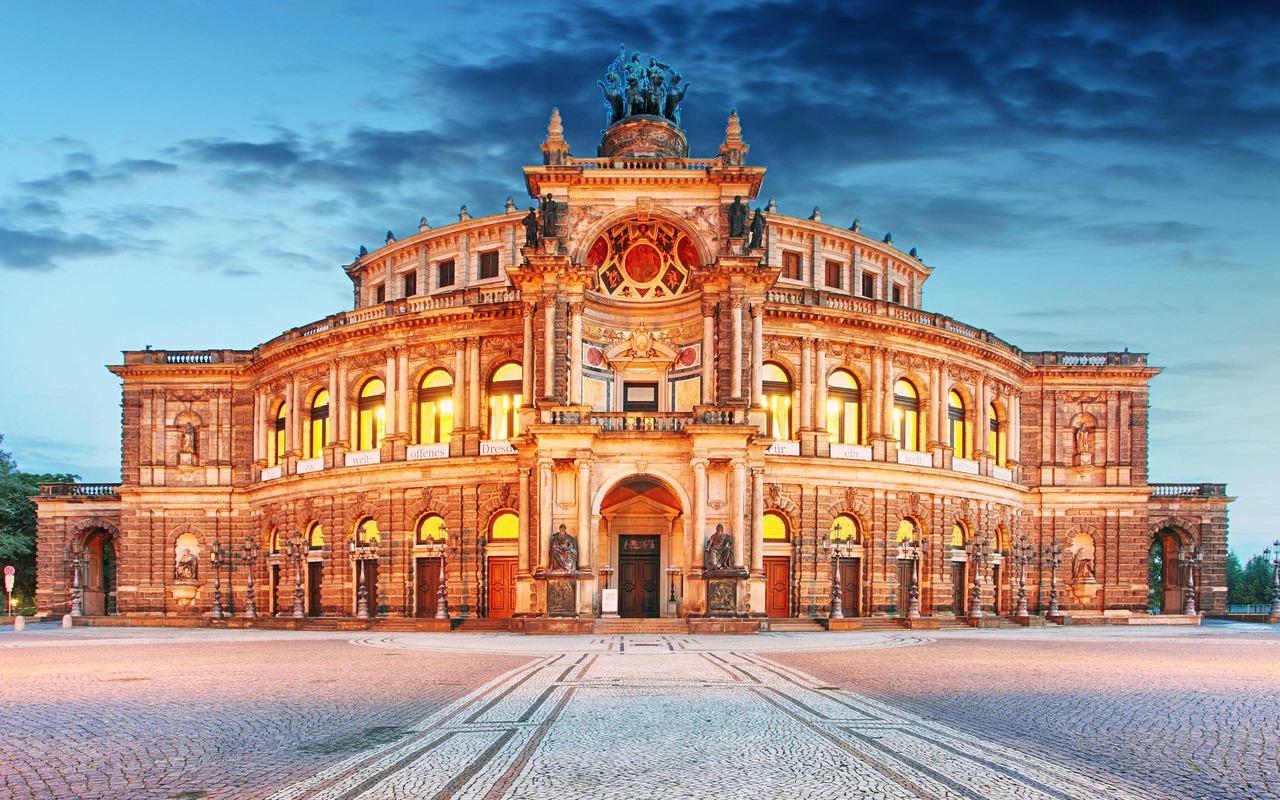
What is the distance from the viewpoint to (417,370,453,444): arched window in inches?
2163

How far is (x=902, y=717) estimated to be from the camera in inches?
618

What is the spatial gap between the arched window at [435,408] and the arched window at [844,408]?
62.4ft

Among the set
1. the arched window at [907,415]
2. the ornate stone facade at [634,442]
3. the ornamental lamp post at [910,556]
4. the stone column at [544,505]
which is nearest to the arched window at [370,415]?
the ornate stone facade at [634,442]

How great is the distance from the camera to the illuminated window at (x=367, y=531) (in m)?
55.7

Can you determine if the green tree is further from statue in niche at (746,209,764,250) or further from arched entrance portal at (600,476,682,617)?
statue in niche at (746,209,764,250)

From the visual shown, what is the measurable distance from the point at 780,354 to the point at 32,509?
56.2 metres

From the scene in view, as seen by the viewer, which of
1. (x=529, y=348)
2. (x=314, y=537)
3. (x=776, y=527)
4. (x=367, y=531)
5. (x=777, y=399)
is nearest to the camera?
(x=529, y=348)

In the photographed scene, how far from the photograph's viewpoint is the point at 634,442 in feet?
143

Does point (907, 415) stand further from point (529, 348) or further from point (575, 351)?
point (529, 348)

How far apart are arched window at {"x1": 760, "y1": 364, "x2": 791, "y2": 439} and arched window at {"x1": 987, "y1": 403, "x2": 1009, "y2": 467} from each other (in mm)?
14447

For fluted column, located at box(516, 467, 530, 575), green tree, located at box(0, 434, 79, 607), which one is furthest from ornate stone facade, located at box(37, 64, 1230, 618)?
green tree, located at box(0, 434, 79, 607)

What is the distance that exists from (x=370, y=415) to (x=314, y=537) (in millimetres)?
7497

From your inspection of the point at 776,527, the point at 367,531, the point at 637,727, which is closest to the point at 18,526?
the point at 367,531

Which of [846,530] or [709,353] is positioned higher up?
[709,353]
